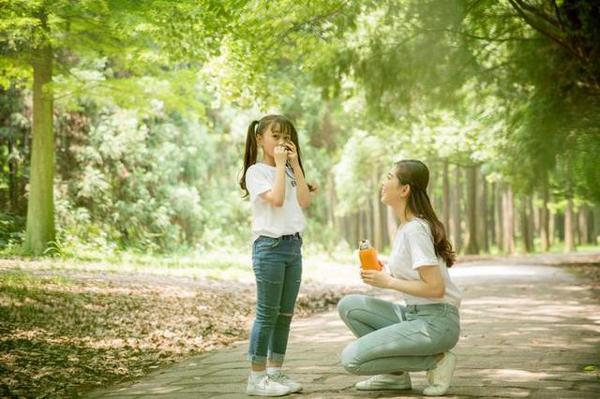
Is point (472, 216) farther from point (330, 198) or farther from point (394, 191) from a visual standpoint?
point (394, 191)

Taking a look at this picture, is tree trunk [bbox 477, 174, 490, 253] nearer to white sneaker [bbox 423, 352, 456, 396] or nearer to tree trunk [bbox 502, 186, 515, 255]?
tree trunk [bbox 502, 186, 515, 255]

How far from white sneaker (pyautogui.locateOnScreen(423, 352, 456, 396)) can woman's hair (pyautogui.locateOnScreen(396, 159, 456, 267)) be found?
557 millimetres

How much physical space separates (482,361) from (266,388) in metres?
1.73

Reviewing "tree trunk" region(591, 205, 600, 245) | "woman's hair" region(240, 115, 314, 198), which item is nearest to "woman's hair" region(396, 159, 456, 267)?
"woman's hair" region(240, 115, 314, 198)

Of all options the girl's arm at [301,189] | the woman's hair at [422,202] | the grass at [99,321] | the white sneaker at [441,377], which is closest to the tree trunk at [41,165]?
the grass at [99,321]

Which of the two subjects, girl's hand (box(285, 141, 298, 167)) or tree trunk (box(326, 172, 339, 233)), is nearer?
girl's hand (box(285, 141, 298, 167))

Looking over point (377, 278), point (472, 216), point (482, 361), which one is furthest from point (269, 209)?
point (472, 216)

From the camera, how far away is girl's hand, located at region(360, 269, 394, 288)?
369 centimetres

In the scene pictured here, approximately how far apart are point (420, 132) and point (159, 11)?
1645 centimetres

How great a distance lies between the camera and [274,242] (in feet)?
13.1

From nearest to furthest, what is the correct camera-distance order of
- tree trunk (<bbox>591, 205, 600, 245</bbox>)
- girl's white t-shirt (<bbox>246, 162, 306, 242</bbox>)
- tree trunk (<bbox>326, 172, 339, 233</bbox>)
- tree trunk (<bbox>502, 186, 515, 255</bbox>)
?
girl's white t-shirt (<bbox>246, 162, 306, 242</bbox>) < tree trunk (<bbox>502, 186, 515, 255</bbox>) < tree trunk (<bbox>326, 172, 339, 233</bbox>) < tree trunk (<bbox>591, 205, 600, 245</bbox>)

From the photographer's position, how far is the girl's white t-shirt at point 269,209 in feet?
13.2

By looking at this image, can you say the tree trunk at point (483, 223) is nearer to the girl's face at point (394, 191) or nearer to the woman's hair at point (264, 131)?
the woman's hair at point (264, 131)

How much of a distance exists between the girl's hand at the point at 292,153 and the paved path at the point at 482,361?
1445 millimetres
